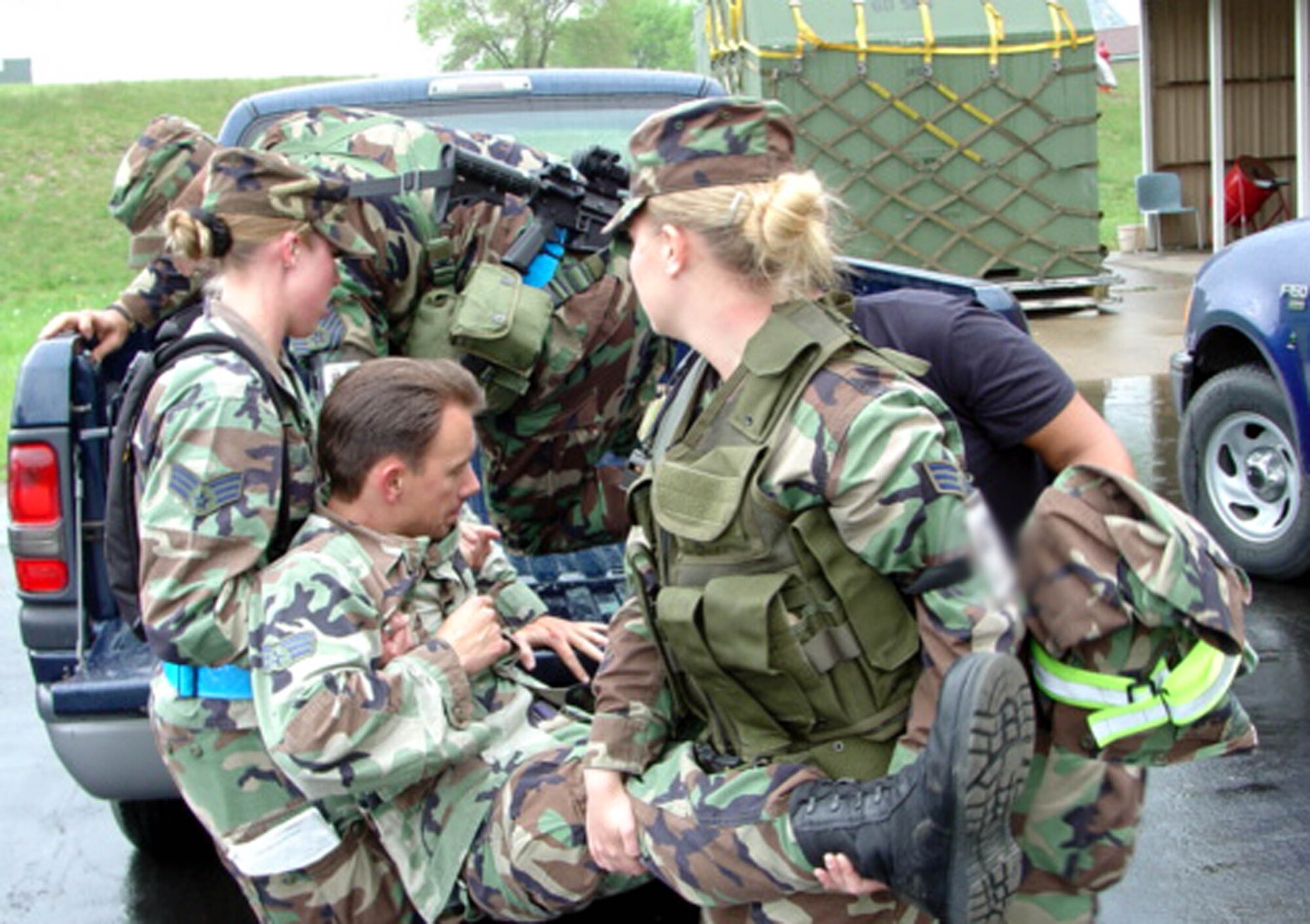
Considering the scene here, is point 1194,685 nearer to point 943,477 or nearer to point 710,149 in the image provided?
point 943,477

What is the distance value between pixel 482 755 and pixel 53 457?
1370mm

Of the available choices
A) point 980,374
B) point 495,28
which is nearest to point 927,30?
point 980,374

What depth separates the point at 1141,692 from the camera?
1.97 meters

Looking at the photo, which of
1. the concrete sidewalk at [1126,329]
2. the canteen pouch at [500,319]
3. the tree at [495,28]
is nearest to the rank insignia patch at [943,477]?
the canteen pouch at [500,319]

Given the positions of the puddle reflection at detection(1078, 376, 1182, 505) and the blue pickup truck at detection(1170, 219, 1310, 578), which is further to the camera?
the puddle reflection at detection(1078, 376, 1182, 505)

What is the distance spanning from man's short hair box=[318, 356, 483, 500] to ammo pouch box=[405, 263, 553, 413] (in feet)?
3.85

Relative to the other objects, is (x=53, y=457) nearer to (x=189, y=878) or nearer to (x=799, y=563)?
Answer: (x=189, y=878)

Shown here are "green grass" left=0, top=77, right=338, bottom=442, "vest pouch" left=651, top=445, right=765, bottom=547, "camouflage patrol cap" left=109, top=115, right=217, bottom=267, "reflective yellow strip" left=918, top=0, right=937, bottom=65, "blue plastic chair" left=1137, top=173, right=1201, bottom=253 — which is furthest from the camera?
"green grass" left=0, top=77, right=338, bottom=442

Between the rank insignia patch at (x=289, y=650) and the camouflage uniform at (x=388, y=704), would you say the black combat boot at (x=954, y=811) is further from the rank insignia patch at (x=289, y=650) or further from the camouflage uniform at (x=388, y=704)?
the rank insignia patch at (x=289, y=650)

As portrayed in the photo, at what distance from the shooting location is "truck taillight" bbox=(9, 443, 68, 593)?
3.50 meters

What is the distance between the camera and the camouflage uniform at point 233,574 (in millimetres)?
2520

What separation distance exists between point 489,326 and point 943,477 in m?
Answer: 2.06

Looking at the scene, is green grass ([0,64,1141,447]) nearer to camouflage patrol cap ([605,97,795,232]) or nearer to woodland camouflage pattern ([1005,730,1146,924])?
camouflage patrol cap ([605,97,795,232])

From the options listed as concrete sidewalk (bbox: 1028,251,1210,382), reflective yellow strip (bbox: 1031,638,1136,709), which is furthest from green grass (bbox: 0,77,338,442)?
reflective yellow strip (bbox: 1031,638,1136,709)
